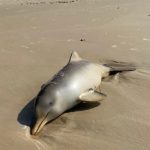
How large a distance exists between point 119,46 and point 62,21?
2.59 metres

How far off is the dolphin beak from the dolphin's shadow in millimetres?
70

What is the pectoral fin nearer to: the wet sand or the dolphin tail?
the wet sand

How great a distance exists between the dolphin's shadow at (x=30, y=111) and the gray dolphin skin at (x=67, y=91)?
0.07 m

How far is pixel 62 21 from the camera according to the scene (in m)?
8.52

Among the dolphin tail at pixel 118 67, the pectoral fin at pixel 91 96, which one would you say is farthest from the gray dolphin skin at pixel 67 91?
the dolphin tail at pixel 118 67

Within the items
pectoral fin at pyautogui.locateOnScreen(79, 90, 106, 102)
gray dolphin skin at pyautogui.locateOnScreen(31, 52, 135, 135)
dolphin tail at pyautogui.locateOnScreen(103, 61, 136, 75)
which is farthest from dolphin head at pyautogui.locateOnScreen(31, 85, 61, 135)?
dolphin tail at pyautogui.locateOnScreen(103, 61, 136, 75)

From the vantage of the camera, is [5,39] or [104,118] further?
[5,39]

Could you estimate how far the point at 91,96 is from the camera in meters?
3.99

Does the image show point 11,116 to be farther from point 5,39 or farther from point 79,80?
point 5,39

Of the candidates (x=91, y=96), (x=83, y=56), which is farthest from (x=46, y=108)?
(x=83, y=56)

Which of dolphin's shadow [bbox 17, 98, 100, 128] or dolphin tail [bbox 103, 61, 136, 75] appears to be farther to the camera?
dolphin tail [bbox 103, 61, 136, 75]

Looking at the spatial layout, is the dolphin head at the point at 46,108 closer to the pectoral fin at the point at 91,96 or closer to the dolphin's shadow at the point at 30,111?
the dolphin's shadow at the point at 30,111

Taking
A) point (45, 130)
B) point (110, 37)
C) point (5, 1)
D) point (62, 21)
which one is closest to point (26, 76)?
point (45, 130)

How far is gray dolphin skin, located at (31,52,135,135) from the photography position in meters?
3.62
